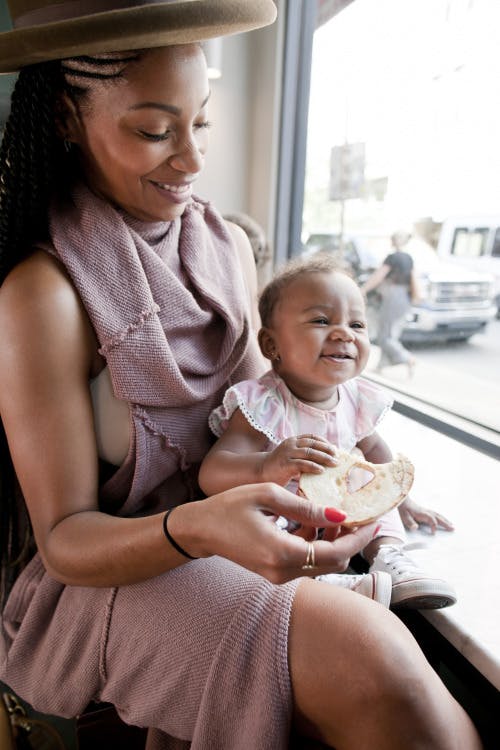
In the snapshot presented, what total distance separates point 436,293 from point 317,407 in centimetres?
83

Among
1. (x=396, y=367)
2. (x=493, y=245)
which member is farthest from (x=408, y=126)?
(x=396, y=367)

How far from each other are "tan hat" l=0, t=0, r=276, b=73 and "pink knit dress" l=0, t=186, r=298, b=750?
0.80 ft

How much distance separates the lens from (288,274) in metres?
1.21

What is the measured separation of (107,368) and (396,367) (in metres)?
1.28

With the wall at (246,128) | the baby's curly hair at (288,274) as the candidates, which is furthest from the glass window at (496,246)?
the wall at (246,128)

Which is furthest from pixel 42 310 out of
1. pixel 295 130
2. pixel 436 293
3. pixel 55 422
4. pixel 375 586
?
pixel 295 130

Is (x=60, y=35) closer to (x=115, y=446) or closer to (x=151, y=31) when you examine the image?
(x=151, y=31)

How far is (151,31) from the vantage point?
2.92 ft

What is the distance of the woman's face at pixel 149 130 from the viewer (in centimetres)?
95

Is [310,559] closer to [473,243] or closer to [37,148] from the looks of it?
[37,148]

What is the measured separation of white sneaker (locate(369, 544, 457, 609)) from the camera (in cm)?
97

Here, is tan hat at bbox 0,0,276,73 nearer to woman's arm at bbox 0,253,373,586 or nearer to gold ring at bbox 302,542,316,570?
woman's arm at bbox 0,253,373,586

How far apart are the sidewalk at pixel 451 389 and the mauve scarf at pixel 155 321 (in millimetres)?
821

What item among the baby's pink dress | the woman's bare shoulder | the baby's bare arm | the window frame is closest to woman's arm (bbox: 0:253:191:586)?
the woman's bare shoulder
